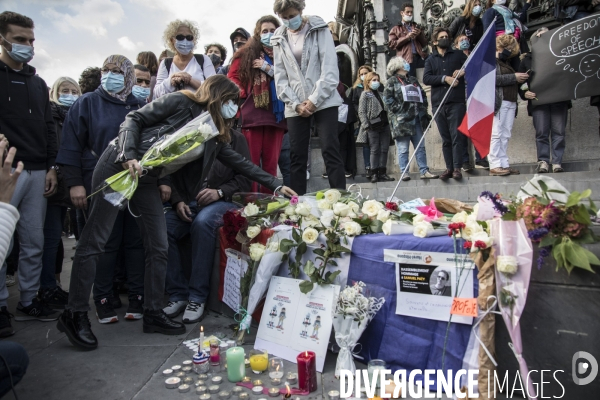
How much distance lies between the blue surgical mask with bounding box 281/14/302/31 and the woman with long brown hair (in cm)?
52

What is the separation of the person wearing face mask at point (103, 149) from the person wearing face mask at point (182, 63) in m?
1.01

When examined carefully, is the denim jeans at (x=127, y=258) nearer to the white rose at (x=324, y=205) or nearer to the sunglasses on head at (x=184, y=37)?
the white rose at (x=324, y=205)

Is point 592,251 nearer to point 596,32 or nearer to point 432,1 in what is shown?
point 596,32

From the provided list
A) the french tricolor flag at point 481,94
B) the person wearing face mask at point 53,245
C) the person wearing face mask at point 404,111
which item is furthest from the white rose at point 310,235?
the person wearing face mask at point 404,111

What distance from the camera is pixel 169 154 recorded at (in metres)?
3.06

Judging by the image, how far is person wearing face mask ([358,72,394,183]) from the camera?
7.25m

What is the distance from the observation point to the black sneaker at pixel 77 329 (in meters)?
3.07

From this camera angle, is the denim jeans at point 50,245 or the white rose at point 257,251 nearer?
the white rose at point 257,251

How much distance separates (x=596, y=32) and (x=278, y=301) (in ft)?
17.4

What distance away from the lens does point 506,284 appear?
2156mm

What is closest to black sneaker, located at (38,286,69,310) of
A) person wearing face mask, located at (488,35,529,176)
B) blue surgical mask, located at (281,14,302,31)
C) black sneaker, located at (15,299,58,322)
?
black sneaker, located at (15,299,58,322)

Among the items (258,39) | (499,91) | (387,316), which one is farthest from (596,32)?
(387,316)

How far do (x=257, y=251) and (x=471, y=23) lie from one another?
21.1 feet

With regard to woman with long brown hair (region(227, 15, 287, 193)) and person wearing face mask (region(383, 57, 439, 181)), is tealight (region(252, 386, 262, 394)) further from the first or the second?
person wearing face mask (region(383, 57, 439, 181))
